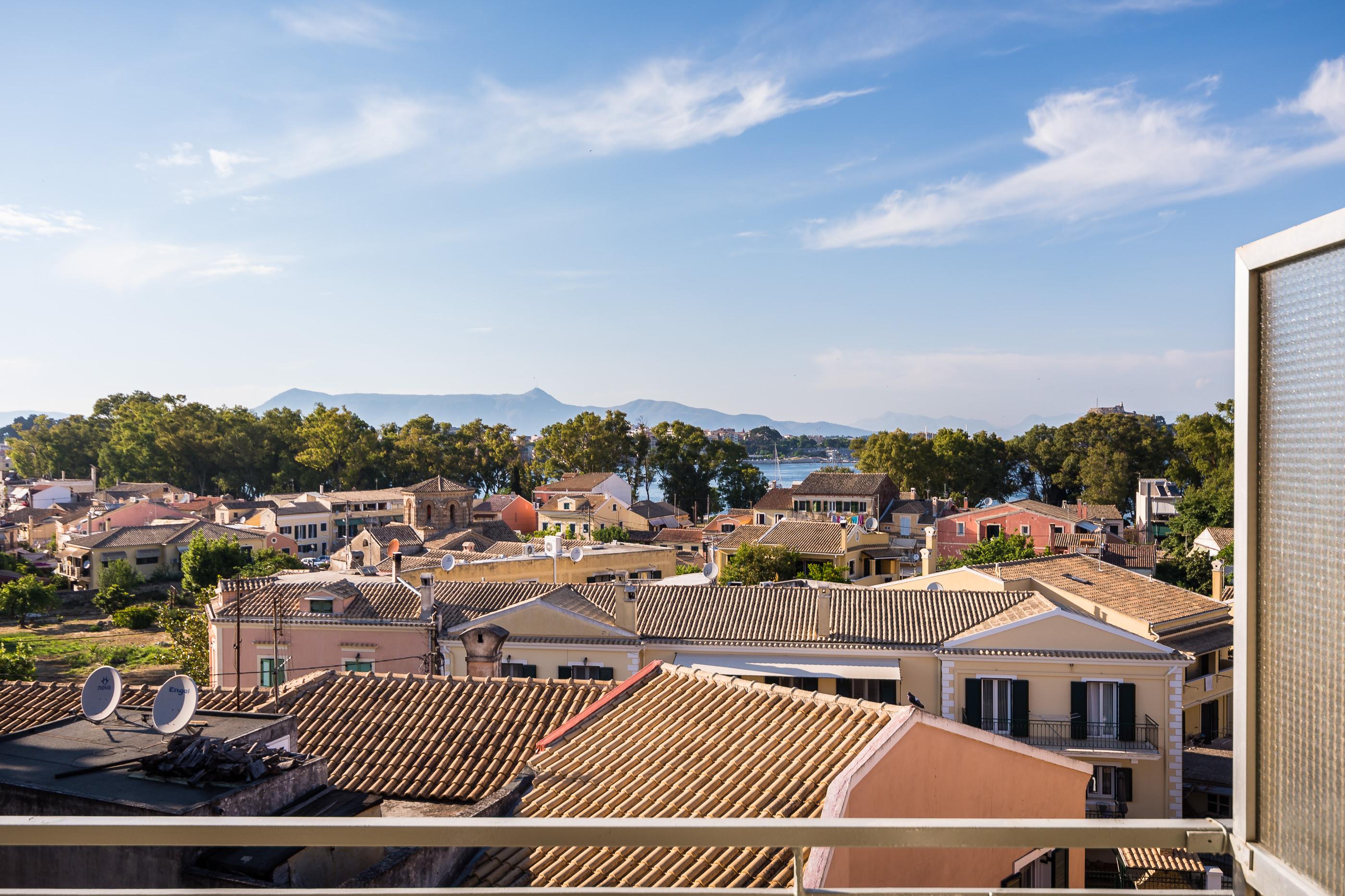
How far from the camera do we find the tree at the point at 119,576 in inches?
1757

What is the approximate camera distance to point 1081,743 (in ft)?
52.3

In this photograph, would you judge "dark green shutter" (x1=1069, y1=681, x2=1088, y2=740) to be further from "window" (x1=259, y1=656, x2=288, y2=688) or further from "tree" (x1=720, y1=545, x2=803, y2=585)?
"tree" (x1=720, y1=545, x2=803, y2=585)

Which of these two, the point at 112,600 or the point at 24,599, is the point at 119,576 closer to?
the point at 112,600

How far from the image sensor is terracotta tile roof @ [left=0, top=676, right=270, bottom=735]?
388 inches

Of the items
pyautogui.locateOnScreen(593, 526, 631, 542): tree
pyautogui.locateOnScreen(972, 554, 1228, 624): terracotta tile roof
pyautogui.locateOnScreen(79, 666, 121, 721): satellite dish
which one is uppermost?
pyautogui.locateOnScreen(79, 666, 121, 721): satellite dish

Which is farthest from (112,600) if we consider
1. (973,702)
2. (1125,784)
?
(1125,784)

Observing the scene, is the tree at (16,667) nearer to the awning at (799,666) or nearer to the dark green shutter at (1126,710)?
the awning at (799,666)

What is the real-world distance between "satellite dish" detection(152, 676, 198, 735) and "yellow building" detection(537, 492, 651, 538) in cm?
4877

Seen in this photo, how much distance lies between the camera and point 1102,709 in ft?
53.3

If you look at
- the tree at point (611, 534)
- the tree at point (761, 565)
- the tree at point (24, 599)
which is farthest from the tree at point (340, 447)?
the tree at point (761, 565)

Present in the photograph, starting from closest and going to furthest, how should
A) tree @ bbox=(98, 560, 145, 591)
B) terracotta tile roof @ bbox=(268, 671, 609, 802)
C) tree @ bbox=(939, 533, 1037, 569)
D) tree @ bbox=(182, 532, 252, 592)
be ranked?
terracotta tile roof @ bbox=(268, 671, 609, 802)
tree @ bbox=(939, 533, 1037, 569)
tree @ bbox=(182, 532, 252, 592)
tree @ bbox=(98, 560, 145, 591)

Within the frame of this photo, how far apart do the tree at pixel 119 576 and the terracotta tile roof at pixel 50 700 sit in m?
37.6

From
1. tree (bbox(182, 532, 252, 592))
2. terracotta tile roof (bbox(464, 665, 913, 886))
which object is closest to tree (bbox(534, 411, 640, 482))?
tree (bbox(182, 532, 252, 592))

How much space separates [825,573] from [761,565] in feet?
7.68
